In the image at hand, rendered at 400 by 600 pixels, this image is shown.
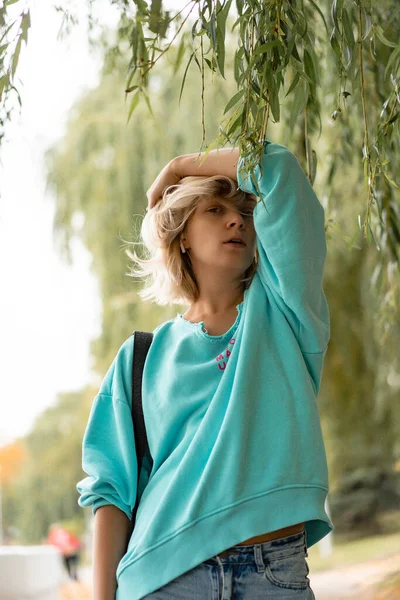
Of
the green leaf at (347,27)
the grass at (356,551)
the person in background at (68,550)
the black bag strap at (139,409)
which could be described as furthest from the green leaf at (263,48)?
the person in background at (68,550)

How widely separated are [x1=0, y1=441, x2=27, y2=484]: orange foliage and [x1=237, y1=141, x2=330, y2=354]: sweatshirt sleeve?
52.4 ft

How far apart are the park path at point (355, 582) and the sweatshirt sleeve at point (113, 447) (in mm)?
3420

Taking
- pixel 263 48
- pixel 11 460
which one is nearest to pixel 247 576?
pixel 263 48

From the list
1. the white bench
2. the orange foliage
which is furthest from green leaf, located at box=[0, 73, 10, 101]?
the orange foliage

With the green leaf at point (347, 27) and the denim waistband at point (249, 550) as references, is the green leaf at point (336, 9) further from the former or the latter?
the denim waistband at point (249, 550)

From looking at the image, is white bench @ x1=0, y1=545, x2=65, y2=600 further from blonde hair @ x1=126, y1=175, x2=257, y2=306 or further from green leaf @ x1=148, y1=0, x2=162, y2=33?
green leaf @ x1=148, y1=0, x2=162, y2=33

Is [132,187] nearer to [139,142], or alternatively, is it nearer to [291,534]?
[139,142]

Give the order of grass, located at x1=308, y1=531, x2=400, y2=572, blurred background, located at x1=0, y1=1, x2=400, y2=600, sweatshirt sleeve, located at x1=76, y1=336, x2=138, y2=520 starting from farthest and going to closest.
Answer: grass, located at x1=308, y1=531, x2=400, y2=572 → blurred background, located at x1=0, y1=1, x2=400, y2=600 → sweatshirt sleeve, located at x1=76, y1=336, x2=138, y2=520

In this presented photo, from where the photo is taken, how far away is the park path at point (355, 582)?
4938mm

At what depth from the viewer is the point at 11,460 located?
55.5ft

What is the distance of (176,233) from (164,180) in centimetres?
10

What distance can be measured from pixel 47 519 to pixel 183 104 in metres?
11.2

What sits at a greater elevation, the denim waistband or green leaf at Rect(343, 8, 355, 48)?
green leaf at Rect(343, 8, 355, 48)

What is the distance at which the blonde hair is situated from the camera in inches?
56.7
